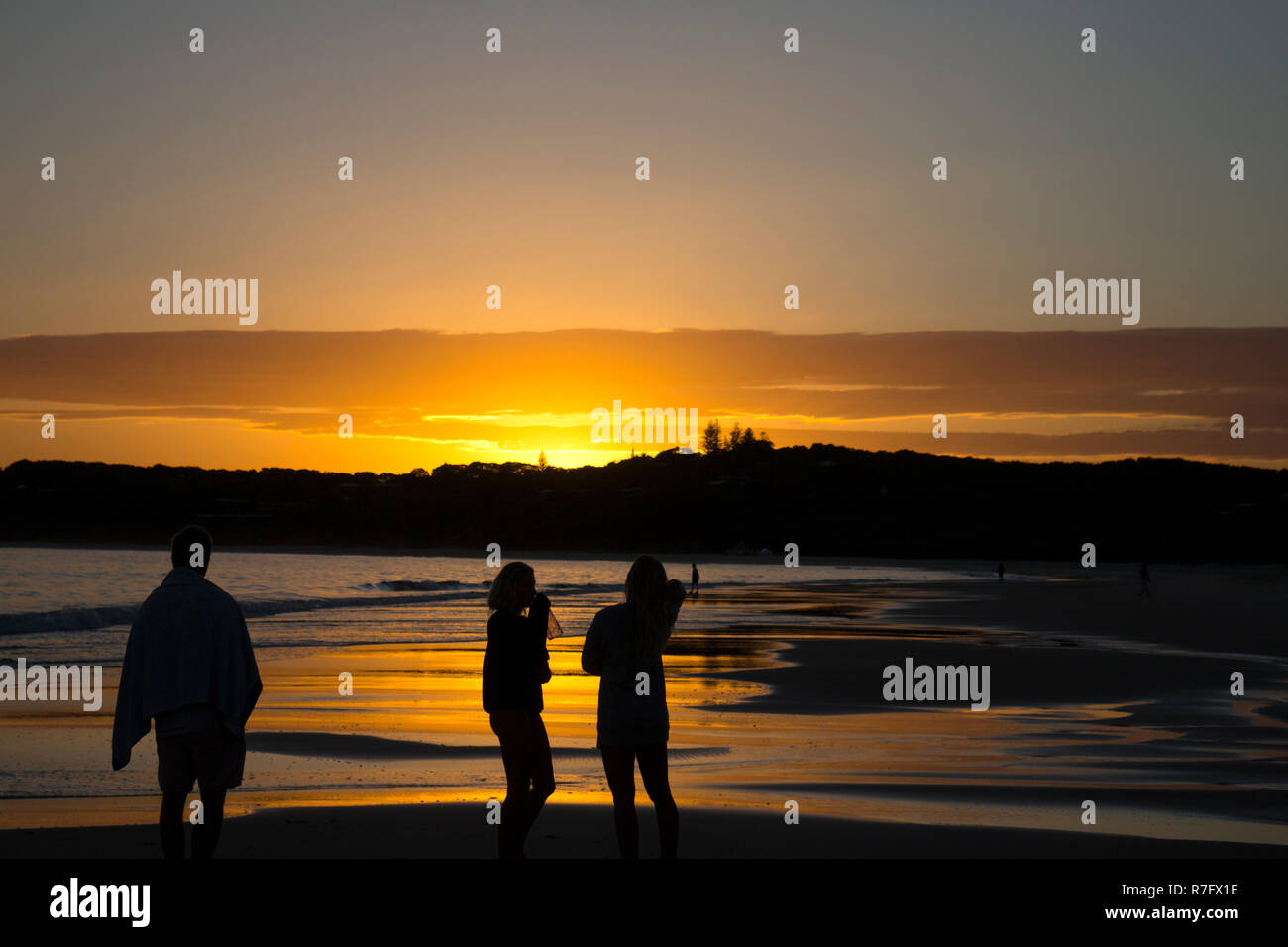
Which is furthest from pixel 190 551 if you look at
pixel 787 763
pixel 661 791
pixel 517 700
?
pixel 787 763

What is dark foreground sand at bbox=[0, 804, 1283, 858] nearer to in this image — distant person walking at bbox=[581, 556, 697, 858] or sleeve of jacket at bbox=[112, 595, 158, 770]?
distant person walking at bbox=[581, 556, 697, 858]

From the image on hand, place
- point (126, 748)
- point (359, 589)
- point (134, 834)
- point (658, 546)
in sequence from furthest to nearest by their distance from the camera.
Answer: point (658, 546) < point (359, 589) < point (134, 834) < point (126, 748)

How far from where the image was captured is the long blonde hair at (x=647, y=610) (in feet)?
24.1

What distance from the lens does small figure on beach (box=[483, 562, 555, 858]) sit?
24.4 ft

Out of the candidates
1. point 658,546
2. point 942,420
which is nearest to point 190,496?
point 658,546

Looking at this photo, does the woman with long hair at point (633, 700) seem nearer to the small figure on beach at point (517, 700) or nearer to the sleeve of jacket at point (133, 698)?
the small figure on beach at point (517, 700)

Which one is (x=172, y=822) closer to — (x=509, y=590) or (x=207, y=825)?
(x=207, y=825)

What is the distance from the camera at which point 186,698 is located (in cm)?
656

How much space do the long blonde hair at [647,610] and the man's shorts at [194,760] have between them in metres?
2.24

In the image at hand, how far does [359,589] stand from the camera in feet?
217

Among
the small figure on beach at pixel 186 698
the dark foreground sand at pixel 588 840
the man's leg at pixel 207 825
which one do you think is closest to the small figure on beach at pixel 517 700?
the dark foreground sand at pixel 588 840

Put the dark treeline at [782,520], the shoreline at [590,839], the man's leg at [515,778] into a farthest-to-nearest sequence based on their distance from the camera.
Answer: the dark treeline at [782,520] < the shoreline at [590,839] < the man's leg at [515,778]

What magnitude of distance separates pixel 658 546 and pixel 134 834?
17878cm

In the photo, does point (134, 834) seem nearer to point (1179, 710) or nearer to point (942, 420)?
point (1179, 710)
